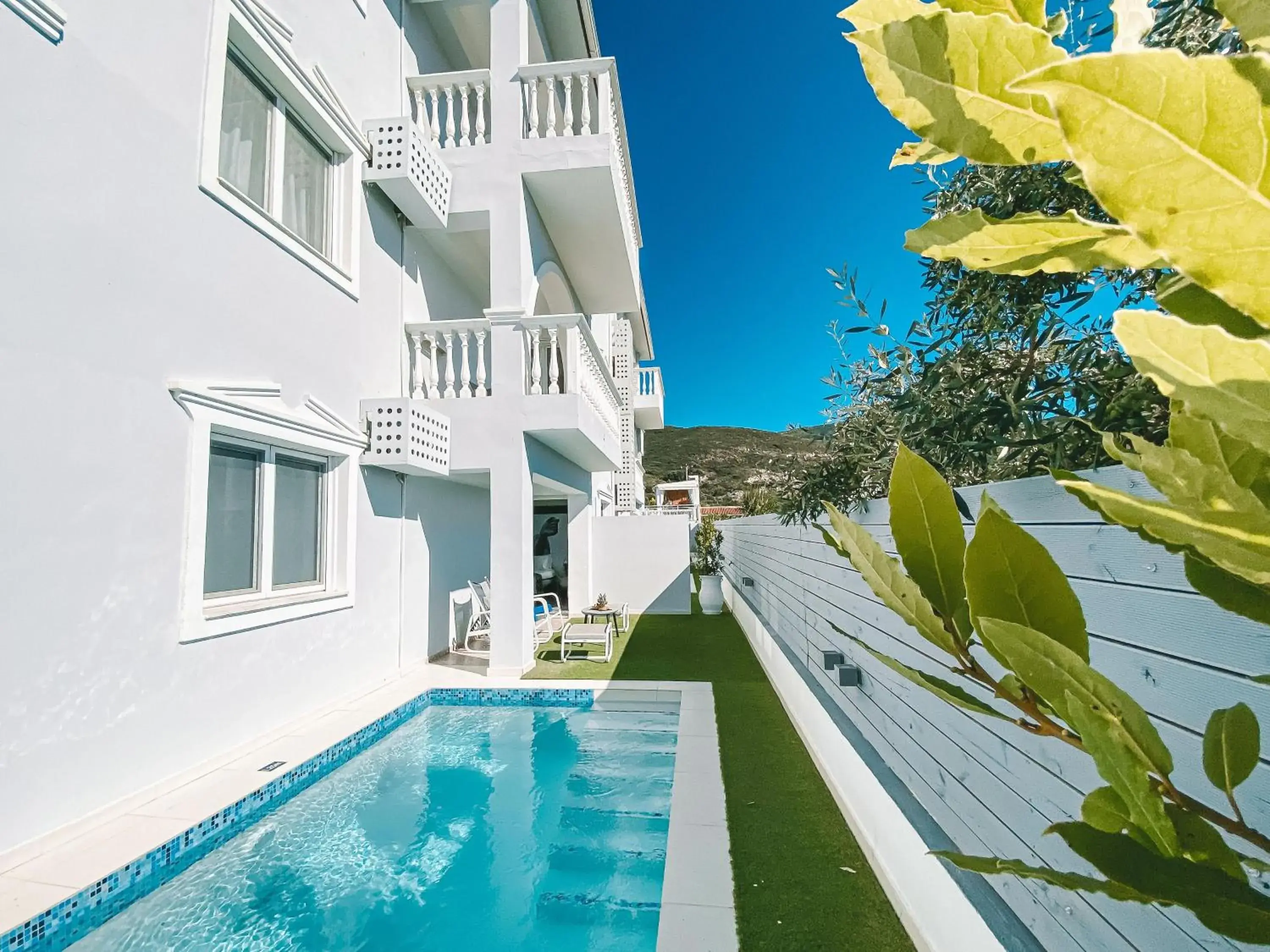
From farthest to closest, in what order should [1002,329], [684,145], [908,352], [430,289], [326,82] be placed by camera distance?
[684,145]
[430,289]
[326,82]
[908,352]
[1002,329]

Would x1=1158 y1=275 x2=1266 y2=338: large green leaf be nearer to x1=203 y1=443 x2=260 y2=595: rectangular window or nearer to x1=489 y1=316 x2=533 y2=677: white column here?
x1=203 y1=443 x2=260 y2=595: rectangular window

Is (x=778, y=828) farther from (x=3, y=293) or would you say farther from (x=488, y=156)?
(x=488, y=156)

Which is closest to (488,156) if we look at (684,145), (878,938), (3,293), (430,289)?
(430,289)

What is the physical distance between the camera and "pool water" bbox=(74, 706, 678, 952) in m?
3.78

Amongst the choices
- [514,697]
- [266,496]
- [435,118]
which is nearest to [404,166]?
[435,118]

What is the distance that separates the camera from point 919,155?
75 cm

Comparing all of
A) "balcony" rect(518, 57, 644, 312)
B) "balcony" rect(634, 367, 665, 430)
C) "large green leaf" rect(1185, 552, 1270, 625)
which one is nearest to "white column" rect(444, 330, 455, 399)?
"balcony" rect(518, 57, 644, 312)

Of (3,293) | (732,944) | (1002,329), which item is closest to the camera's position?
(1002,329)

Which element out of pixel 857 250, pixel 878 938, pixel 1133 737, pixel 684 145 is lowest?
pixel 878 938

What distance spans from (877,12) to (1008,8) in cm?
12

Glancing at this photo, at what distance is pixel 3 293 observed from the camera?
12.6ft

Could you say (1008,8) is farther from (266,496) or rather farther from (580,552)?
(580,552)

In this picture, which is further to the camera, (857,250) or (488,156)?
(488,156)

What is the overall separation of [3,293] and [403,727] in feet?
17.4
